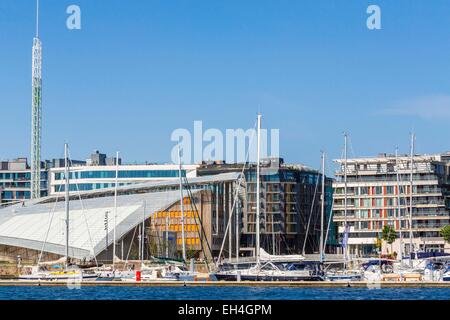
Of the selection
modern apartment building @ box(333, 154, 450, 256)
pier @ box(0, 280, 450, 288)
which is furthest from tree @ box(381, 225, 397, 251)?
pier @ box(0, 280, 450, 288)

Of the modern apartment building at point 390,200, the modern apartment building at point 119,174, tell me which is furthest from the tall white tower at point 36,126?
the modern apartment building at point 390,200

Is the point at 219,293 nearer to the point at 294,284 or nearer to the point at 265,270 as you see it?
the point at 294,284

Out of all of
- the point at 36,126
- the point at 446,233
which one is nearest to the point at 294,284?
the point at 446,233

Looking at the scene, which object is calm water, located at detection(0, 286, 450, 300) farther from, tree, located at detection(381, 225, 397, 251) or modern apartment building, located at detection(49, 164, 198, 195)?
modern apartment building, located at detection(49, 164, 198, 195)

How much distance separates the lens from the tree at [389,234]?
125188 mm

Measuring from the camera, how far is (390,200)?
5330 inches

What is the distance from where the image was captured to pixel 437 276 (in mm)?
68062

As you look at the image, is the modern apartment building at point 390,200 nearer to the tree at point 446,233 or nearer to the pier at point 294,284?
the tree at point 446,233

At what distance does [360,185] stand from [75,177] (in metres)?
47.1

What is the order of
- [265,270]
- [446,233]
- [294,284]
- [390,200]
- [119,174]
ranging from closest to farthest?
[294,284] < [265,270] < [446,233] < [390,200] < [119,174]

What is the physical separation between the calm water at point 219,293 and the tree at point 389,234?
203 ft

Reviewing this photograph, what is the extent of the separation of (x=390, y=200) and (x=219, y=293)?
80.0 metres
